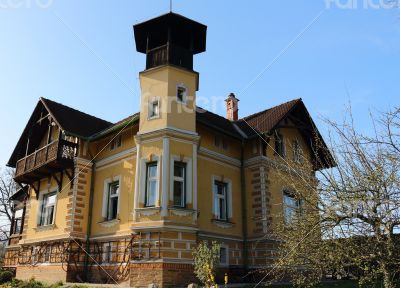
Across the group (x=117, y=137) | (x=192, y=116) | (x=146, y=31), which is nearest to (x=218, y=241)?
(x=192, y=116)

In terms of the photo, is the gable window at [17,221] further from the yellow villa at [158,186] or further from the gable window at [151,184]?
the gable window at [151,184]

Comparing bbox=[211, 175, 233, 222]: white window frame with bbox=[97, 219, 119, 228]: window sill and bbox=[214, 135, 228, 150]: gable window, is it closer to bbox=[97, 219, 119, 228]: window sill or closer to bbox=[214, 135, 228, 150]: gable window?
bbox=[214, 135, 228, 150]: gable window

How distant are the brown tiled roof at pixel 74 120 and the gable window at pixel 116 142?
A: 4.09ft

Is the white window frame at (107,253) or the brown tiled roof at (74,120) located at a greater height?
the brown tiled roof at (74,120)

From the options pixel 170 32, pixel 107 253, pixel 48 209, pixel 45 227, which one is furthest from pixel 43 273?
pixel 170 32

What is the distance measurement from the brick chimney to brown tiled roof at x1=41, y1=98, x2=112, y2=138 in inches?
282

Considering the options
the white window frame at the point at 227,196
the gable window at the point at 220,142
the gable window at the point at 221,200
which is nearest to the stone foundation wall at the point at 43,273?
the white window frame at the point at 227,196

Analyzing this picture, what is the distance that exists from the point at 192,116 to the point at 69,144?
248 inches

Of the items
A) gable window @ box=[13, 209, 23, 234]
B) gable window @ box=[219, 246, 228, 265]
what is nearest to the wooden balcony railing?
gable window @ box=[13, 209, 23, 234]

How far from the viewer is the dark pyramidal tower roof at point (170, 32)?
56.3ft

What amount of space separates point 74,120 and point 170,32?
6804 millimetres

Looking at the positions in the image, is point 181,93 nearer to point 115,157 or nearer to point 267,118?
point 115,157

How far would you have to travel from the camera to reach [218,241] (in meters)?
16.3

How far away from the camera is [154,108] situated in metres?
16.3
